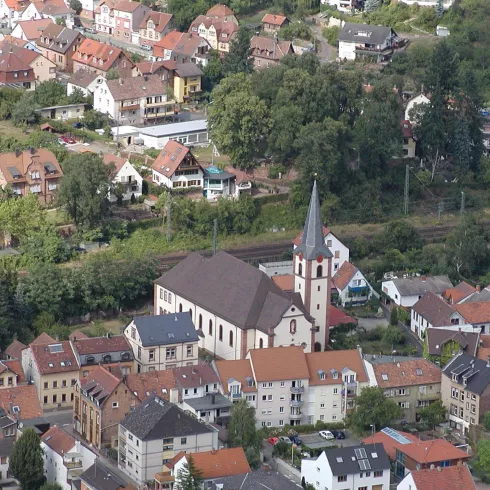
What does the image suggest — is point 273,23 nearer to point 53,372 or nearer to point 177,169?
point 177,169

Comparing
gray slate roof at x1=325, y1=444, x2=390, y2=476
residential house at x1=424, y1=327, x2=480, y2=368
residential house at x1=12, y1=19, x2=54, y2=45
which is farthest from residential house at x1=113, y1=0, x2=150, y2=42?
gray slate roof at x1=325, y1=444, x2=390, y2=476

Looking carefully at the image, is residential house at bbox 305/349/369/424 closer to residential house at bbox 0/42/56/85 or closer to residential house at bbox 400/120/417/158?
residential house at bbox 400/120/417/158

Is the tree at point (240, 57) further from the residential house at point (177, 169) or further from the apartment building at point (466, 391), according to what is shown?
the apartment building at point (466, 391)

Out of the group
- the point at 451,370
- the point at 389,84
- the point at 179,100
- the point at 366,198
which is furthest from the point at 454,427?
the point at 179,100

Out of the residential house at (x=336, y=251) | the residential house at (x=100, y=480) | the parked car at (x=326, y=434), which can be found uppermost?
the residential house at (x=336, y=251)

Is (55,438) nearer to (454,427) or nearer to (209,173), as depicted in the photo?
(454,427)

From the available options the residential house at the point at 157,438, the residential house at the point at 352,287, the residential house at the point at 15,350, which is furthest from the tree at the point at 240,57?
the residential house at the point at 157,438
